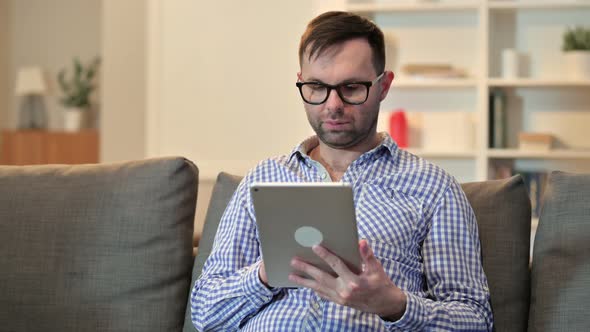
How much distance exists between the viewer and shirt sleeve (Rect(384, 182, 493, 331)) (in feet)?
4.99

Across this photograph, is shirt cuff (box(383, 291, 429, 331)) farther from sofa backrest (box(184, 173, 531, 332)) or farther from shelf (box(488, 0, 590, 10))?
shelf (box(488, 0, 590, 10))

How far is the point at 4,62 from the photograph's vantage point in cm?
668

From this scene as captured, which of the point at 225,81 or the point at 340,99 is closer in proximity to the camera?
the point at 340,99

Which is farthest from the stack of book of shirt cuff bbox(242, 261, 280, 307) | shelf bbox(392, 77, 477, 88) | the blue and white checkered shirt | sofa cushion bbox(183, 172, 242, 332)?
shirt cuff bbox(242, 261, 280, 307)

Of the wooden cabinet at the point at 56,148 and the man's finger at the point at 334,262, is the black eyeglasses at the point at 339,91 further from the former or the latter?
the wooden cabinet at the point at 56,148

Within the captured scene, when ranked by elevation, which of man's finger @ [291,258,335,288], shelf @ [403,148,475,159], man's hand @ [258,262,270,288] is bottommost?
man's hand @ [258,262,270,288]

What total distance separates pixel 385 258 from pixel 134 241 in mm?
607

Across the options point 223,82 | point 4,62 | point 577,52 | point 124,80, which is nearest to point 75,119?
point 4,62

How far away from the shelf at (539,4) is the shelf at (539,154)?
0.70 m

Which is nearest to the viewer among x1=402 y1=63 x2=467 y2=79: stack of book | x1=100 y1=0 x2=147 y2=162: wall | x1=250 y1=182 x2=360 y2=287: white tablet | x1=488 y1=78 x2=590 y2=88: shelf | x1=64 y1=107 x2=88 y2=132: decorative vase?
x1=250 y1=182 x2=360 y2=287: white tablet

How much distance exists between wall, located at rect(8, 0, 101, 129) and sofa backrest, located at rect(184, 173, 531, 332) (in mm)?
5208

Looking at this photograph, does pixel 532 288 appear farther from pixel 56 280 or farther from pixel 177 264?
pixel 56 280

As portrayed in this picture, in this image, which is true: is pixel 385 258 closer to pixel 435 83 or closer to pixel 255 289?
pixel 255 289

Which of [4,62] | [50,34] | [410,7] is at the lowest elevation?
[4,62]
